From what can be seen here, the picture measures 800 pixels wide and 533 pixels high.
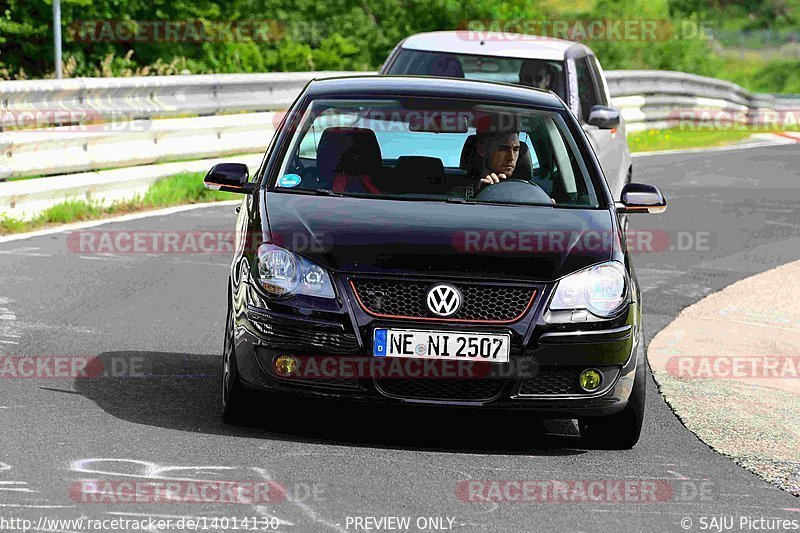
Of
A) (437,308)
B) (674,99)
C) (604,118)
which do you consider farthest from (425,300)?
(674,99)

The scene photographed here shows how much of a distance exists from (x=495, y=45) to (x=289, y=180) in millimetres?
7088

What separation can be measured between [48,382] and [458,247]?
226cm

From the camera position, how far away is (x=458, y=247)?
6551mm

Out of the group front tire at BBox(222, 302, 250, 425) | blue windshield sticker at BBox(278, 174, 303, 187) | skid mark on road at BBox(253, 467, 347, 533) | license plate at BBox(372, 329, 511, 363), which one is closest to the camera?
skid mark on road at BBox(253, 467, 347, 533)

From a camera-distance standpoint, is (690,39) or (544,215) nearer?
(544,215)

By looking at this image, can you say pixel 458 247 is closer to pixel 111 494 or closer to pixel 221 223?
pixel 111 494

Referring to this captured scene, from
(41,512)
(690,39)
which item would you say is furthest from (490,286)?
(690,39)

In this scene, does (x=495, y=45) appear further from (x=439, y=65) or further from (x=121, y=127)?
(x=121, y=127)

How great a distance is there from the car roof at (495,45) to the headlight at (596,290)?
7.47 metres

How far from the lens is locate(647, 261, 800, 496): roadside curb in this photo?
711 cm

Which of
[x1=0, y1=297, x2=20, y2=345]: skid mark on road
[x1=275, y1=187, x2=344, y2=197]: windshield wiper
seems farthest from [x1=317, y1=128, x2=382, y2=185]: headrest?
[x1=0, y1=297, x2=20, y2=345]: skid mark on road

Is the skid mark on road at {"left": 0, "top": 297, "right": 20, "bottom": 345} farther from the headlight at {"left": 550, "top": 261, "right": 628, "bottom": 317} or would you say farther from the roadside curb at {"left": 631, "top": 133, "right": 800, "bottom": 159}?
the roadside curb at {"left": 631, "top": 133, "right": 800, "bottom": 159}

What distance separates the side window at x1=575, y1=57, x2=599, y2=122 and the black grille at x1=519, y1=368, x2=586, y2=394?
24.6 ft

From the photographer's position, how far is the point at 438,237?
6629 mm
